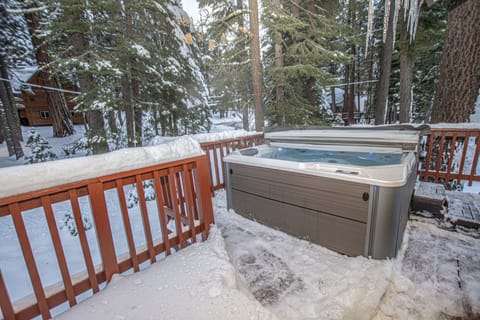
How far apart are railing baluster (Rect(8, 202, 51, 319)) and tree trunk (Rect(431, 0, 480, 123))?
5.17 metres

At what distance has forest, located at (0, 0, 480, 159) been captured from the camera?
349 cm

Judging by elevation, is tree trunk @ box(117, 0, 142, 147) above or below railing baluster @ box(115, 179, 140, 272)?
above

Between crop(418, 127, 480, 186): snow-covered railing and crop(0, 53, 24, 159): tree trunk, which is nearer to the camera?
crop(418, 127, 480, 186): snow-covered railing

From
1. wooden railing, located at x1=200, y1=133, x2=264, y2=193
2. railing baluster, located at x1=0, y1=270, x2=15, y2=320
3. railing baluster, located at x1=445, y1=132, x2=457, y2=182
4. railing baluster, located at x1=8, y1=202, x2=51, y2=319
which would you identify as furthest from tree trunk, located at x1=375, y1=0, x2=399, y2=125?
railing baluster, located at x1=0, y1=270, x2=15, y2=320

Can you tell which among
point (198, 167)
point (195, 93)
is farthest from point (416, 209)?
point (195, 93)

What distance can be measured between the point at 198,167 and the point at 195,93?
576cm

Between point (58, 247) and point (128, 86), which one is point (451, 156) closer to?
point (58, 247)

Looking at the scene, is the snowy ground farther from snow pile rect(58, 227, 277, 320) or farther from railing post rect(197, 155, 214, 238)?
railing post rect(197, 155, 214, 238)

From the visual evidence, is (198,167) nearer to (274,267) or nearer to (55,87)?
(274,267)

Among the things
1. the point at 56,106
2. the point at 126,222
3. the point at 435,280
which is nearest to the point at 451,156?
the point at 435,280

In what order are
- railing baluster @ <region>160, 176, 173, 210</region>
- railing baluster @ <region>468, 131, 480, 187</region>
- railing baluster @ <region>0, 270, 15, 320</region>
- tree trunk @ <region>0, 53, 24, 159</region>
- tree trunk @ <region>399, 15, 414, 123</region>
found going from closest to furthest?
railing baluster @ <region>0, 270, 15, 320</region> < railing baluster @ <region>160, 176, 173, 210</region> < railing baluster @ <region>468, 131, 480, 187</region> < tree trunk @ <region>399, 15, 414, 123</region> < tree trunk @ <region>0, 53, 24, 159</region>

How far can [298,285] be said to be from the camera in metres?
1.53

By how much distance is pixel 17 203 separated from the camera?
1037 millimetres

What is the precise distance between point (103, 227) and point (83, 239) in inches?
4.4
